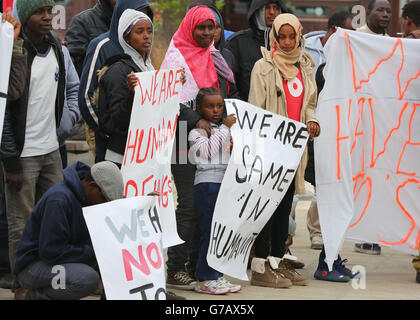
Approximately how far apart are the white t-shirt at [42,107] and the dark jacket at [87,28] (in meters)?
1.14

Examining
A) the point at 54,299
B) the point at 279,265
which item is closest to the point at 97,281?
the point at 54,299

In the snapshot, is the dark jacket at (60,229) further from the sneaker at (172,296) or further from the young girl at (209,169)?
the young girl at (209,169)

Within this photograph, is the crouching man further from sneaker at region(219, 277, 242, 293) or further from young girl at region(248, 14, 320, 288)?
young girl at region(248, 14, 320, 288)

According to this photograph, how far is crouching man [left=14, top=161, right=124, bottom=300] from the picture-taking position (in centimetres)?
570

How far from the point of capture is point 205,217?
6.85 m

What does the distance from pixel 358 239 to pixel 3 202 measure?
260cm

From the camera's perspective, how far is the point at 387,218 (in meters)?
7.52

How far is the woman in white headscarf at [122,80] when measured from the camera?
21.4 feet

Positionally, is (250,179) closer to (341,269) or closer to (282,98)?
(282,98)

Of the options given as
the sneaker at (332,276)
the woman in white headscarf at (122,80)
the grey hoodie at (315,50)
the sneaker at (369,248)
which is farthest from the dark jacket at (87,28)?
the sneaker at (369,248)

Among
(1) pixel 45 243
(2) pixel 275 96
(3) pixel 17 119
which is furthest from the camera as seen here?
(2) pixel 275 96

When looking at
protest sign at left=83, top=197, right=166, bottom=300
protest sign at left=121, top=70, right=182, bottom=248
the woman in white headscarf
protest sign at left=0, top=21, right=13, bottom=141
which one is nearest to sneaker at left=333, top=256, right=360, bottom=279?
protest sign at left=121, top=70, right=182, bottom=248

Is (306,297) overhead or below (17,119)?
below

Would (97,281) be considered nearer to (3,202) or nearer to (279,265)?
(3,202)
